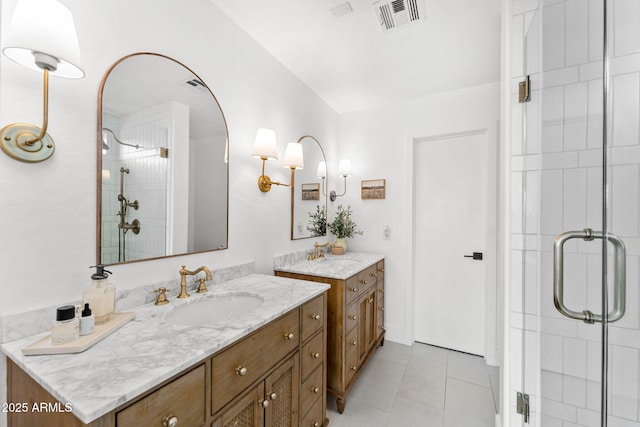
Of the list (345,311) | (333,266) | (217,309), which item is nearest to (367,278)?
(333,266)

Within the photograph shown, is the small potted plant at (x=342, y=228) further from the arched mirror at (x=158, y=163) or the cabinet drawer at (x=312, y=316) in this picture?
the arched mirror at (x=158, y=163)

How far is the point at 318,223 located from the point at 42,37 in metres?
2.13

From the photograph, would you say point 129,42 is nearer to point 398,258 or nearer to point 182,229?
Answer: point 182,229

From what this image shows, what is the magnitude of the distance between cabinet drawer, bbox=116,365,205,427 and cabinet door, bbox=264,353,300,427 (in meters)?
0.34

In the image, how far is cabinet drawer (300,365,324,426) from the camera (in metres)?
1.35

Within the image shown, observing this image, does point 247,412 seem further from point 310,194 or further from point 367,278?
point 310,194

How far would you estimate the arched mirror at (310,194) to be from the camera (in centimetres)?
232

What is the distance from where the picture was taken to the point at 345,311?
1812mm

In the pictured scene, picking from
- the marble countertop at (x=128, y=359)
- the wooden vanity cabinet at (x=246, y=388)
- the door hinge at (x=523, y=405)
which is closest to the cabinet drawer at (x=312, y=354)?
the wooden vanity cabinet at (x=246, y=388)

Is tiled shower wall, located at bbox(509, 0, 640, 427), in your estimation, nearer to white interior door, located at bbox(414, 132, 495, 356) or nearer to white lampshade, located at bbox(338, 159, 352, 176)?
white interior door, located at bbox(414, 132, 495, 356)

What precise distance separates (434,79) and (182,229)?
237 cm

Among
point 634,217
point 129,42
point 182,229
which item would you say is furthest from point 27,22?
point 634,217

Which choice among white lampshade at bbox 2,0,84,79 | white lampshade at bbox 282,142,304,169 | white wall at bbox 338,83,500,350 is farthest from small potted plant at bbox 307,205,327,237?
white lampshade at bbox 2,0,84,79

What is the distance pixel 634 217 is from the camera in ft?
2.73
